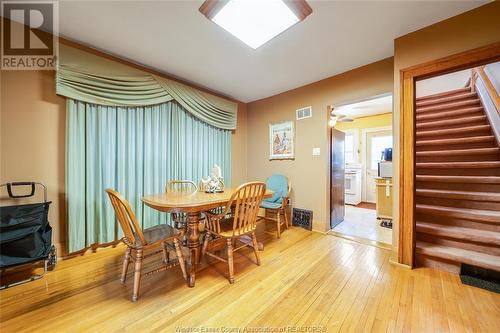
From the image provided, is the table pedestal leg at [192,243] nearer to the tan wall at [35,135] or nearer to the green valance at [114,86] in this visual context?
the tan wall at [35,135]

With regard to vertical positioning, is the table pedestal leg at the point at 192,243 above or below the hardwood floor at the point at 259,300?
above

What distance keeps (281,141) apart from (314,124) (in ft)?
2.20

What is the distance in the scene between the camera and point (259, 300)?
146cm

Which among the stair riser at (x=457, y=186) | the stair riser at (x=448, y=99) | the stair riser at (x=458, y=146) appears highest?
the stair riser at (x=448, y=99)

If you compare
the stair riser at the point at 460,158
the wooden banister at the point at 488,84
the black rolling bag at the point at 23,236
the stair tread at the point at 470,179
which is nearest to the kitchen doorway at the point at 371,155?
the wooden banister at the point at 488,84

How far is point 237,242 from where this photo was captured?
2.44m

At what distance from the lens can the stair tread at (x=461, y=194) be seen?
210 cm

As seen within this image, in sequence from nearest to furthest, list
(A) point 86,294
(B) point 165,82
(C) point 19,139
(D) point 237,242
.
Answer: (A) point 86,294 → (C) point 19,139 → (D) point 237,242 → (B) point 165,82

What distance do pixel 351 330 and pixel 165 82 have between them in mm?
3250

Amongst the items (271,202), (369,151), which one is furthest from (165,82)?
(369,151)

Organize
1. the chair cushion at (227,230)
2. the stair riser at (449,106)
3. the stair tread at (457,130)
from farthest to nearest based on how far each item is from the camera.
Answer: the stair riser at (449,106)
the stair tread at (457,130)
the chair cushion at (227,230)

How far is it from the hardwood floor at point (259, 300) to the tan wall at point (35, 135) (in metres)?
0.81

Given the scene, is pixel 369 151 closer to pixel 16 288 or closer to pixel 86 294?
pixel 86 294

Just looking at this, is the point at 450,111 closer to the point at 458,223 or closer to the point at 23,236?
the point at 458,223
